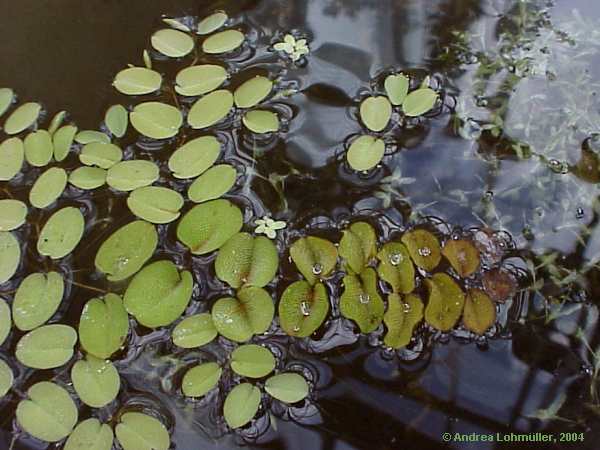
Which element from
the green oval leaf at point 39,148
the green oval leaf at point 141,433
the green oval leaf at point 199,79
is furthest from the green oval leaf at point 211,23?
the green oval leaf at point 141,433

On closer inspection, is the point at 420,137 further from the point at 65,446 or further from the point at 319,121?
the point at 65,446

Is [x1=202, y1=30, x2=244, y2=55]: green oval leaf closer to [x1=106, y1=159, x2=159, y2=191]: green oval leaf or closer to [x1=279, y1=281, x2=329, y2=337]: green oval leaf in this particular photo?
[x1=106, y1=159, x2=159, y2=191]: green oval leaf

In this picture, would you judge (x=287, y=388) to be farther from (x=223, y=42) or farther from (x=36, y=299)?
(x=223, y=42)

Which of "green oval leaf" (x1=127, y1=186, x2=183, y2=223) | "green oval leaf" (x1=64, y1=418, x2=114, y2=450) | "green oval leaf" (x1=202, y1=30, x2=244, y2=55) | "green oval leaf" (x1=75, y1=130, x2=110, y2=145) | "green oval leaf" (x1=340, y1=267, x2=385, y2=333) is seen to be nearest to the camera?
"green oval leaf" (x1=64, y1=418, x2=114, y2=450)

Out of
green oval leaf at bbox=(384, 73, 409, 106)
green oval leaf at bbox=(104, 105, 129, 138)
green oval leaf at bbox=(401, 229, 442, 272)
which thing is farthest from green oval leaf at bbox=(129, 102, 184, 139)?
green oval leaf at bbox=(401, 229, 442, 272)

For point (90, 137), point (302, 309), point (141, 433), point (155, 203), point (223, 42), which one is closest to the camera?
point (141, 433)

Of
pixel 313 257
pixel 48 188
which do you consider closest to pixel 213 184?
pixel 313 257
